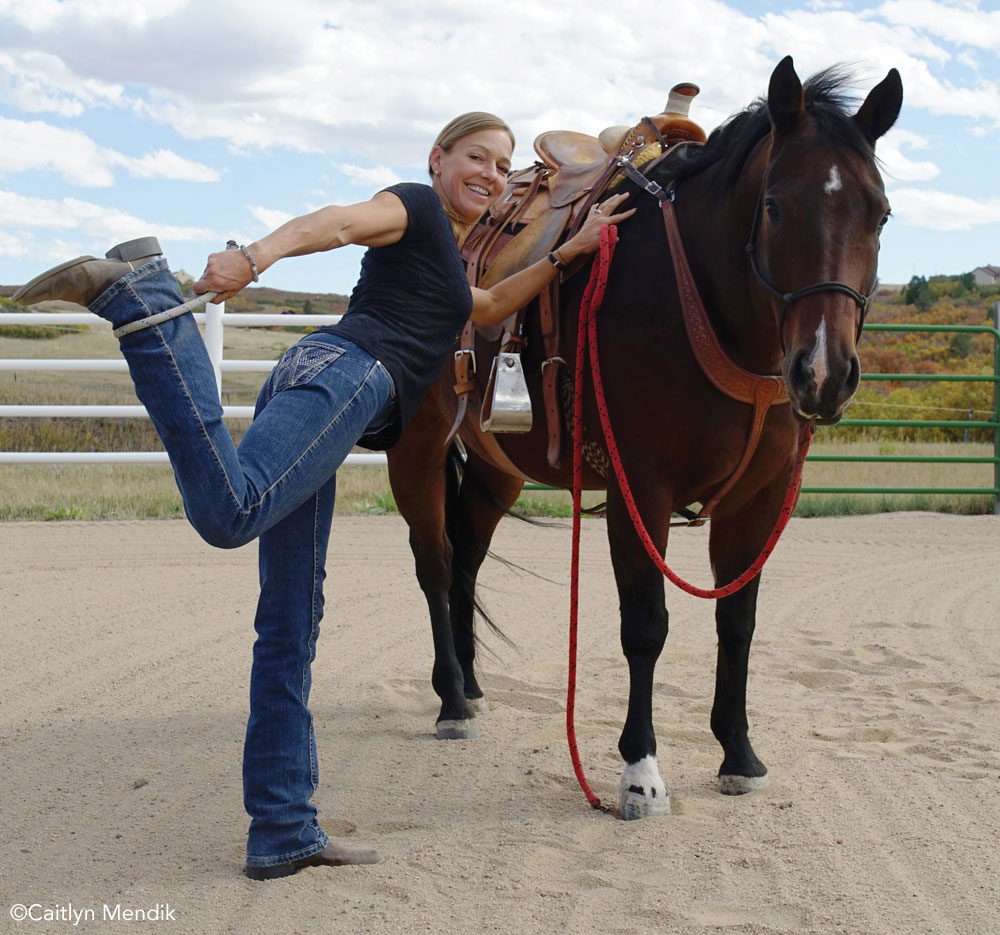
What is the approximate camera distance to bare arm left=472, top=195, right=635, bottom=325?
3.37 metres

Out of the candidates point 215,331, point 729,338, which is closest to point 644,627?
point 729,338

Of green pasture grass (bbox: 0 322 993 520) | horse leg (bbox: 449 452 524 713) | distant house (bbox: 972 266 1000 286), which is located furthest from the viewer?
distant house (bbox: 972 266 1000 286)

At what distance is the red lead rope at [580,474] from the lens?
3172 millimetres

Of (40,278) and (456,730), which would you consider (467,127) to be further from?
(456,730)

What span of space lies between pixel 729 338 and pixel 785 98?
2.18 feet

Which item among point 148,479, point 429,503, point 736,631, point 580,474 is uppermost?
point 580,474

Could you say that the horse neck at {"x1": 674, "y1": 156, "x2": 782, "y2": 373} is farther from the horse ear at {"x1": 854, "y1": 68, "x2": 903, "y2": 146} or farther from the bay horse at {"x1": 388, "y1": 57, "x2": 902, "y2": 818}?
the horse ear at {"x1": 854, "y1": 68, "x2": 903, "y2": 146}

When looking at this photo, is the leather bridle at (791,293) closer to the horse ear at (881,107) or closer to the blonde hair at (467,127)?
the horse ear at (881,107)

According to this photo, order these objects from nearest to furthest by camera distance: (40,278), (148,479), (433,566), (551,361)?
(40,278)
(551,361)
(433,566)
(148,479)

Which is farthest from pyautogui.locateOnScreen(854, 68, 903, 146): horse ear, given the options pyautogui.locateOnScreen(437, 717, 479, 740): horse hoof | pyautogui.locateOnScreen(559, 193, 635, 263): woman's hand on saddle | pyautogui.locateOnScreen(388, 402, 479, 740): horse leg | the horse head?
pyautogui.locateOnScreen(437, 717, 479, 740): horse hoof

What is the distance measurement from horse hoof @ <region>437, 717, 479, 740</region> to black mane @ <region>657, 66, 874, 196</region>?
205cm

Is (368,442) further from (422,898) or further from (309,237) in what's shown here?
(422,898)

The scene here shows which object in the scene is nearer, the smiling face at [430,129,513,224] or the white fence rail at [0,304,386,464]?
the smiling face at [430,129,513,224]

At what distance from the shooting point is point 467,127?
3.41 m
